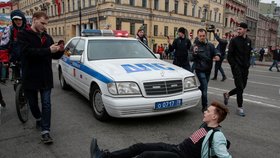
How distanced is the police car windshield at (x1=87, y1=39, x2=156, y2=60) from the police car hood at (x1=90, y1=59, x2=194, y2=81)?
0.31 m

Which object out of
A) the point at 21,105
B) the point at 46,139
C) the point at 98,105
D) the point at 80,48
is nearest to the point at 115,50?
the point at 80,48

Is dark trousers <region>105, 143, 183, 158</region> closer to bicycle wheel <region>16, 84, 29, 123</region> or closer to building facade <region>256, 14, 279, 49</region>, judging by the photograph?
bicycle wheel <region>16, 84, 29, 123</region>

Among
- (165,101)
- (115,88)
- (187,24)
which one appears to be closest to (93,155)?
(115,88)

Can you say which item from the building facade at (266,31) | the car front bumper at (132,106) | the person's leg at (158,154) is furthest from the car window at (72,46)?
the building facade at (266,31)

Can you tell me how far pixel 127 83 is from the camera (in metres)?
4.37

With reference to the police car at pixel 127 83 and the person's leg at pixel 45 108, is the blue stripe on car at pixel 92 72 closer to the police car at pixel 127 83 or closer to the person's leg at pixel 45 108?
the police car at pixel 127 83

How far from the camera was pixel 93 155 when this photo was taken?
2898 mm

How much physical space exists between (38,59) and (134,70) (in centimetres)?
169

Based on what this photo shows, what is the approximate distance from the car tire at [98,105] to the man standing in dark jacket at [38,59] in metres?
1.11

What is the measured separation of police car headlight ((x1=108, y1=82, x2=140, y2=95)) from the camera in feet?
14.2

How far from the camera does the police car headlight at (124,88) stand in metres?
4.34

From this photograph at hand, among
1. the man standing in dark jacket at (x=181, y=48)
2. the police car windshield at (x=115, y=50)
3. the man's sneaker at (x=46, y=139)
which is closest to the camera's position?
the man's sneaker at (x=46, y=139)

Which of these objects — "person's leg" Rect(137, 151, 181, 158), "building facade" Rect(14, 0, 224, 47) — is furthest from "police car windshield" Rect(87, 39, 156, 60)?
"building facade" Rect(14, 0, 224, 47)

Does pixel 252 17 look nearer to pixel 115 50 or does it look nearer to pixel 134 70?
pixel 115 50
